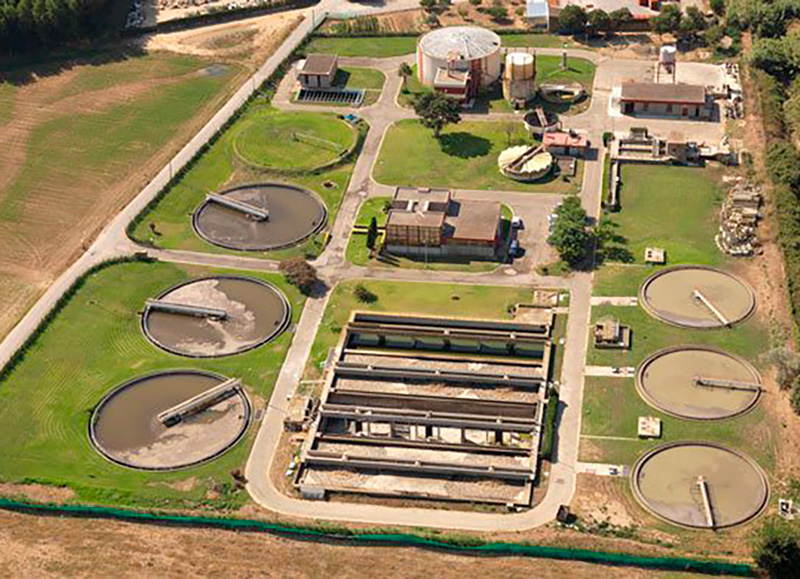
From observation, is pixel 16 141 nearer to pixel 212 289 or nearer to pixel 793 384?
pixel 212 289

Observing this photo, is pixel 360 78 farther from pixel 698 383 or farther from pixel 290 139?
pixel 698 383

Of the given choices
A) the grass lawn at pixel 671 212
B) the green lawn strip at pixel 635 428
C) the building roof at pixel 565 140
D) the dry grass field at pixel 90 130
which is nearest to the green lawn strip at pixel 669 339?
the green lawn strip at pixel 635 428

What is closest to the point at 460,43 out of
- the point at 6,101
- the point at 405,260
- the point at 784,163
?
the point at 405,260

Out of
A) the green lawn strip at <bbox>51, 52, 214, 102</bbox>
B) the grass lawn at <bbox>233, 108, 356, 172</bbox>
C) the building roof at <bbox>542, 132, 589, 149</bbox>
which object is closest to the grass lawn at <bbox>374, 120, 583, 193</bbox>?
the building roof at <bbox>542, 132, 589, 149</bbox>

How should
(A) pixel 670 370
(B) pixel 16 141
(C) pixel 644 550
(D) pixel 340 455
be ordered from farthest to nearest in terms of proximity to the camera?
(B) pixel 16 141, (A) pixel 670 370, (D) pixel 340 455, (C) pixel 644 550

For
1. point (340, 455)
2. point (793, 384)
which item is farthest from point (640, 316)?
point (340, 455)

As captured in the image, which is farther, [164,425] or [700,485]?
[164,425]
